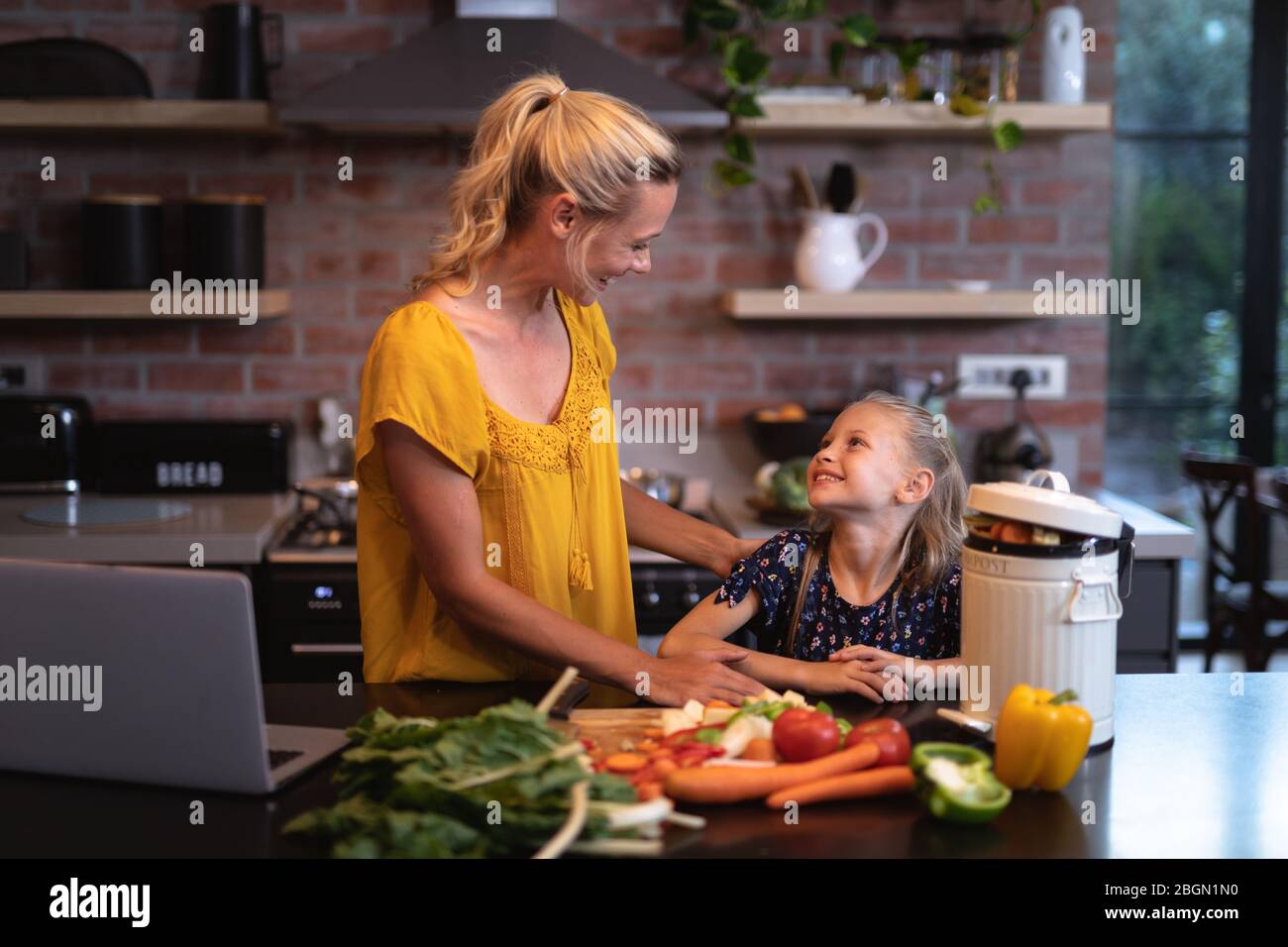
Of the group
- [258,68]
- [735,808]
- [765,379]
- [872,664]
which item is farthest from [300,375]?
[735,808]

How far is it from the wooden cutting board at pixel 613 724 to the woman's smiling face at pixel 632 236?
0.56 metres

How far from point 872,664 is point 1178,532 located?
1.52 metres

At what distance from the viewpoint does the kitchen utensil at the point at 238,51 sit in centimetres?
318

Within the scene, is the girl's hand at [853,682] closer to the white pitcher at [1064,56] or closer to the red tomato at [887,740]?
the red tomato at [887,740]

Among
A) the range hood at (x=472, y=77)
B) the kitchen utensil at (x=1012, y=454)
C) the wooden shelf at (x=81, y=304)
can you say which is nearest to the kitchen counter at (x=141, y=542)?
the wooden shelf at (x=81, y=304)

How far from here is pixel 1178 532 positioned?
288 centimetres

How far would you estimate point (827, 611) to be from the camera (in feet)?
6.27

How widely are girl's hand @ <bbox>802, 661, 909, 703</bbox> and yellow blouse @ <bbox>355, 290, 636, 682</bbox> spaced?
14.0 inches

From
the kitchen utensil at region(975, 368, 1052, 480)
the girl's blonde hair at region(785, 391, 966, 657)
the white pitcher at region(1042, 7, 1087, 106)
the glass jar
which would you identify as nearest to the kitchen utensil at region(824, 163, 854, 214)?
the glass jar

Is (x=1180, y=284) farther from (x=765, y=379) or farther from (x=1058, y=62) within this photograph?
(x=765, y=379)

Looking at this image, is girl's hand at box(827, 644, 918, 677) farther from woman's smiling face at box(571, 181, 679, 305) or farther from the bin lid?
woman's smiling face at box(571, 181, 679, 305)

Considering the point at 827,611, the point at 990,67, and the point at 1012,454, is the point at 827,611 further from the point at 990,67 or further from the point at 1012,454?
the point at 990,67

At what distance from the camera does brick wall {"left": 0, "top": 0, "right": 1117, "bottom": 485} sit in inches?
131

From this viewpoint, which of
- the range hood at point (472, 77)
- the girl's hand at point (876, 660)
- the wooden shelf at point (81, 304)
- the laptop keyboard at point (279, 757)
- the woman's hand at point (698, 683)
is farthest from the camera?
the wooden shelf at point (81, 304)
